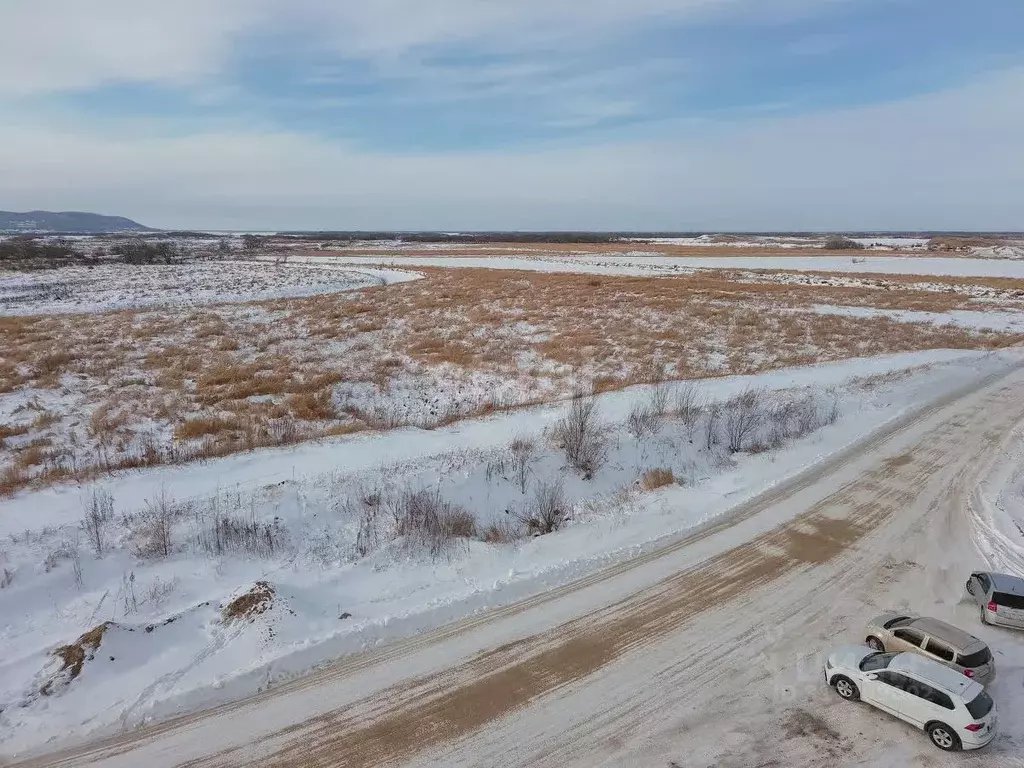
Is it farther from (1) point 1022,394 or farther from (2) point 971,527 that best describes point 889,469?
(1) point 1022,394

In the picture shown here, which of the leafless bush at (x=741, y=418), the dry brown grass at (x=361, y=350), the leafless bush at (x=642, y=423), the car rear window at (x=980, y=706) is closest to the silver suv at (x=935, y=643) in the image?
the car rear window at (x=980, y=706)

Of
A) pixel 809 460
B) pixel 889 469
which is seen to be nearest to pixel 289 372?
pixel 809 460

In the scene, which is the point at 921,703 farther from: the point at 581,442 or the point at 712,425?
the point at 712,425

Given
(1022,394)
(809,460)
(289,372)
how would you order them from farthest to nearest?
(289,372), (1022,394), (809,460)

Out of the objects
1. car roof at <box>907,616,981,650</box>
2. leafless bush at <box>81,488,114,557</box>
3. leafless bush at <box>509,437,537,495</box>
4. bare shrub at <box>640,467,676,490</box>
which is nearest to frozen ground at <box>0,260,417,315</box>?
leafless bush at <box>81,488,114,557</box>

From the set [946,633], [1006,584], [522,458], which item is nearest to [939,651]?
[946,633]

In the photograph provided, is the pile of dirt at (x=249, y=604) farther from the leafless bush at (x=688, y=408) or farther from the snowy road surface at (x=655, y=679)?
the leafless bush at (x=688, y=408)
